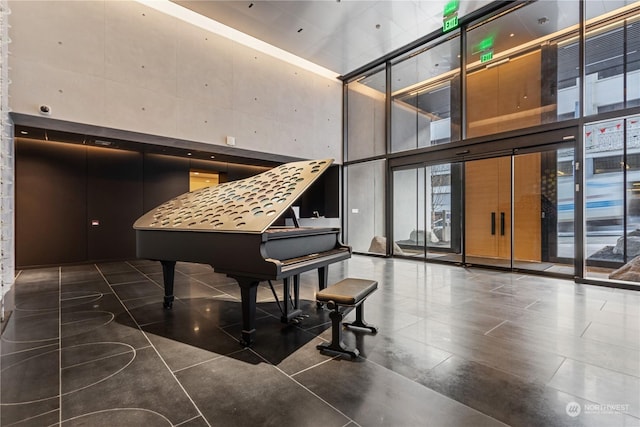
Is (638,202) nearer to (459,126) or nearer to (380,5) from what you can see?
(459,126)

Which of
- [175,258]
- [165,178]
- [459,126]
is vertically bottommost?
A: [175,258]

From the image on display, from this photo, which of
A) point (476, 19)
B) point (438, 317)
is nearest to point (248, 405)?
point (438, 317)

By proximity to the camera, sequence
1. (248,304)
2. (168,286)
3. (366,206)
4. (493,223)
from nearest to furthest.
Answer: (248,304), (168,286), (493,223), (366,206)

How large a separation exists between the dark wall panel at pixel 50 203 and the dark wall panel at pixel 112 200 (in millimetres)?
159

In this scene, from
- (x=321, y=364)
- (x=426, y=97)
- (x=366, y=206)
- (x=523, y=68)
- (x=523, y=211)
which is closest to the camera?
(x=321, y=364)

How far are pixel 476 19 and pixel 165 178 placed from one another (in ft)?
27.0

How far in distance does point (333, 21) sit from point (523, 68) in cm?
416

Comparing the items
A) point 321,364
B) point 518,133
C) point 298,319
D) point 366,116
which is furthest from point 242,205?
point 366,116

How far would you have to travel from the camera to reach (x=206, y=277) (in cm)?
528

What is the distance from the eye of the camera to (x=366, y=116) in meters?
8.78

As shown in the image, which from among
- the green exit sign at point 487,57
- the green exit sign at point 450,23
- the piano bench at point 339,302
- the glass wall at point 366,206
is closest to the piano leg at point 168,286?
the piano bench at point 339,302

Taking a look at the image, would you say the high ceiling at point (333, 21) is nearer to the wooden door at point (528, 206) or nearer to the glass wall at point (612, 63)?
the glass wall at point (612, 63)

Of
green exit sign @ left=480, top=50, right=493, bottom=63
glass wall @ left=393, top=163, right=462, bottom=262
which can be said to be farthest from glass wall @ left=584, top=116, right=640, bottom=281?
green exit sign @ left=480, top=50, right=493, bottom=63

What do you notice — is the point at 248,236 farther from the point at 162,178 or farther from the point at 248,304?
the point at 162,178
